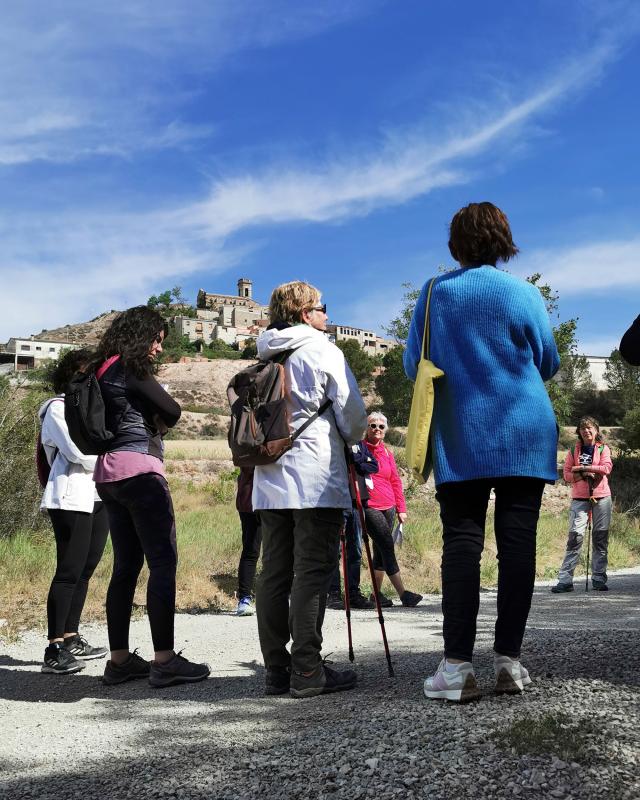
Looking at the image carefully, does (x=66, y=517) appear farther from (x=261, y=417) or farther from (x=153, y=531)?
(x=261, y=417)

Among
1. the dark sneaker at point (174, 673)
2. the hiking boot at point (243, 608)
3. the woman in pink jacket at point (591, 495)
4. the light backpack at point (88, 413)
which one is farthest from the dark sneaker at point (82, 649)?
the woman in pink jacket at point (591, 495)

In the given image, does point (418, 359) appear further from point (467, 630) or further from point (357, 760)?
point (357, 760)

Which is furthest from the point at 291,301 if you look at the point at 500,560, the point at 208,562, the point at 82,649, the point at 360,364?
the point at 360,364

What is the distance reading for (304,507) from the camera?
4.31 meters

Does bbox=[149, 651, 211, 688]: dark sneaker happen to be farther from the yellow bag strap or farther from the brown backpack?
the yellow bag strap

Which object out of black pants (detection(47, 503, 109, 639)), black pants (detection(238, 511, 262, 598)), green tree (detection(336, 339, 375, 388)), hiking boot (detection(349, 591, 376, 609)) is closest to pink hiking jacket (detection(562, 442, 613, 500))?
hiking boot (detection(349, 591, 376, 609))

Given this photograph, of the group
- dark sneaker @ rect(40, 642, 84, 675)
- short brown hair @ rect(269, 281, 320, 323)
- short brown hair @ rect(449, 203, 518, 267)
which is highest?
short brown hair @ rect(449, 203, 518, 267)

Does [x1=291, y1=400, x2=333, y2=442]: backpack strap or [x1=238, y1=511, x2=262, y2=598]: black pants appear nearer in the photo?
[x1=291, y1=400, x2=333, y2=442]: backpack strap

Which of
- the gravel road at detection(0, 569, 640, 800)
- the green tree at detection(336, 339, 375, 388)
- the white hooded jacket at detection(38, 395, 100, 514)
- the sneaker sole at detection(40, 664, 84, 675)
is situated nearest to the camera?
the gravel road at detection(0, 569, 640, 800)

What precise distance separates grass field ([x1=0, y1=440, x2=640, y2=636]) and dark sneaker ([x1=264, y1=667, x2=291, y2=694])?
3.44m

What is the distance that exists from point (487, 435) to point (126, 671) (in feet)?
9.49

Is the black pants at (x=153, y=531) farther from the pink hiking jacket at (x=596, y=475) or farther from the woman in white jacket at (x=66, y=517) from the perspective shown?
the pink hiking jacket at (x=596, y=475)

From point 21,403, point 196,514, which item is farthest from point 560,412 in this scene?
point 21,403

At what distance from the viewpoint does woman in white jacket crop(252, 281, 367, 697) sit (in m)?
4.35
